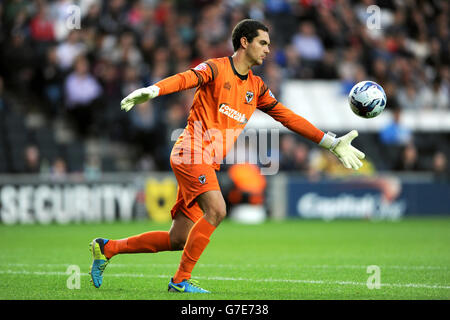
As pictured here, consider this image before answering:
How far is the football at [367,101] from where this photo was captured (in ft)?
25.2

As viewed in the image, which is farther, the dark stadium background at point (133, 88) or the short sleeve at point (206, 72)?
the dark stadium background at point (133, 88)

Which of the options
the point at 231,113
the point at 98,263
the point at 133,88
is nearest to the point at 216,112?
the point at 231,113

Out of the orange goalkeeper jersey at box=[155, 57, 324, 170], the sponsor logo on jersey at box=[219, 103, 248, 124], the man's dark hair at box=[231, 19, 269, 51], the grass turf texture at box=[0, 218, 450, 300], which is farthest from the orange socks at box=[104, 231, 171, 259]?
the man's dark hair at box=[231, 19, 269, 51]

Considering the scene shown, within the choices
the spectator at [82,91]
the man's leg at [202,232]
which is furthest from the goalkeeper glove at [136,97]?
the spectator at [82,91]

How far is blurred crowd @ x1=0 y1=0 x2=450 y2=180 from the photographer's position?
58.1 ft

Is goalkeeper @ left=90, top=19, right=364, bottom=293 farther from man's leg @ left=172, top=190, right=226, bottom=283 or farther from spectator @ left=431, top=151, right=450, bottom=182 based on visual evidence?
spectator @ left=431, top=151, right=450, bottom=182

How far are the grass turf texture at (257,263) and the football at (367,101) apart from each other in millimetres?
1663

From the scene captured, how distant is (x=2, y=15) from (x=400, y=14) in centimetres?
1239

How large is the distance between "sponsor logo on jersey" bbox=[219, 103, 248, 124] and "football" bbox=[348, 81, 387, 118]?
1227mm

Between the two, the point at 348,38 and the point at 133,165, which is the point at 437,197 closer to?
the point at 348,38

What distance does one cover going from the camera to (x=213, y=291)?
6.91 meters

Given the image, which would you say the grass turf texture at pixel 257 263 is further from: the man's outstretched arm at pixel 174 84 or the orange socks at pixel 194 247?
the man's outstretched arm at pixel 174 84

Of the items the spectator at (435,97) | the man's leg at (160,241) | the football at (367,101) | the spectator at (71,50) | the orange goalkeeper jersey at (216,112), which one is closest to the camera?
the orange goalkeeper jersey at (216,112)

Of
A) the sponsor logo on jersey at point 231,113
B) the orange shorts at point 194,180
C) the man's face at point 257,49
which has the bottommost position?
the orange shorts at point 194,180
